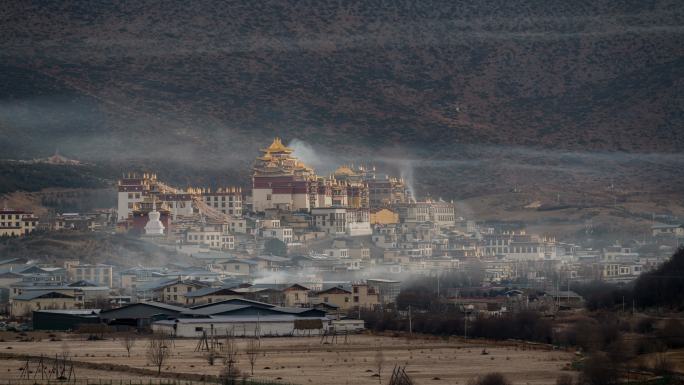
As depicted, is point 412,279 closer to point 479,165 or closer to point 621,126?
point 479,165

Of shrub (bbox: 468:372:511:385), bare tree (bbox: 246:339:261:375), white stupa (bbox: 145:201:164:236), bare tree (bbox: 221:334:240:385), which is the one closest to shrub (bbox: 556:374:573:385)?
shrub (bbox: 468:372:511:385)

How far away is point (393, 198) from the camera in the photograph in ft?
582

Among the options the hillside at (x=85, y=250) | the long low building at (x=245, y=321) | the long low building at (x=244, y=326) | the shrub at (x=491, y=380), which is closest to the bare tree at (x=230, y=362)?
the long low building at (x=244, y=326)

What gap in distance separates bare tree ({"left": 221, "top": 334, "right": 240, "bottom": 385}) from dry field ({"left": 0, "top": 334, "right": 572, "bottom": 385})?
44cm

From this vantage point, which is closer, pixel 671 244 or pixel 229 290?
pixel 229 290

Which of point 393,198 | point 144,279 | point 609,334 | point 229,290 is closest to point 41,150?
point 393,198

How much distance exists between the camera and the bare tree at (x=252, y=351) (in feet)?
258

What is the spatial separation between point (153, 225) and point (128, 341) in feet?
200

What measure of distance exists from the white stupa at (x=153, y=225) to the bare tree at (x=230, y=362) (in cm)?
5306

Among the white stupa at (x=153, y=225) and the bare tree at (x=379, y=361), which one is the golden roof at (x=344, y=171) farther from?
the bare tree at (x=379, y=361)

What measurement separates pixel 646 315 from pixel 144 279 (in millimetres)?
41907

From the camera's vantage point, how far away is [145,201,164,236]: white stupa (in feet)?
478

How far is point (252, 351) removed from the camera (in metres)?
83.6

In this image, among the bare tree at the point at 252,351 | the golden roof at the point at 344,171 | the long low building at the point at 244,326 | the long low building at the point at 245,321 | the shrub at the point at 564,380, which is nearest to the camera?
the shrub at the point at 564,380
